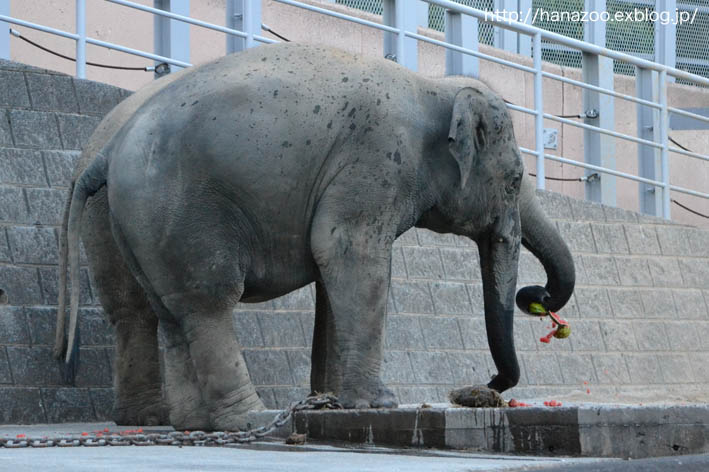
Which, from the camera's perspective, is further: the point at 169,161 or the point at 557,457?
the point at 169,161

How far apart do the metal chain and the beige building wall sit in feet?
14.0

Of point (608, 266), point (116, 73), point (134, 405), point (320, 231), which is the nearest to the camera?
point (320, 231)

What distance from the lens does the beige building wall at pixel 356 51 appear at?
12.8 metres

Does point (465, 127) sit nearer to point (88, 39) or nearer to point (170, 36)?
point (88, 39)

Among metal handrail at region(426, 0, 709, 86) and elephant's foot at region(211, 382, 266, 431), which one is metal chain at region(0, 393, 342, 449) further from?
metal handrail at region(426, 0, 709, 86)

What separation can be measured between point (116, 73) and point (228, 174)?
21.5 ft

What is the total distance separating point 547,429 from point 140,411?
105 inches

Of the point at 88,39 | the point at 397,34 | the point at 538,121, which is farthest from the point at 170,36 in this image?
the point at 538,121

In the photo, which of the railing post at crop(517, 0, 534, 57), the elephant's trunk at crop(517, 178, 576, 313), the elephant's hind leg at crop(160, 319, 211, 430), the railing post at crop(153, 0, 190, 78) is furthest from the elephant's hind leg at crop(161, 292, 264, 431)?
the railing post at crop(517, 0, 534, 57)

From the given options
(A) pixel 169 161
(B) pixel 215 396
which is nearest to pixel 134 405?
(B) pixel 215 396

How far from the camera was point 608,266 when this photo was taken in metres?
11.5

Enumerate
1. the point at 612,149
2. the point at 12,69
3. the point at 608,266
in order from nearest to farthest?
the point at 12,69
the point at 608,266
the point at 612,149

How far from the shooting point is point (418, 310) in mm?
9875

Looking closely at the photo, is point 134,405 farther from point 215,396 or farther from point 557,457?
point 557,457
